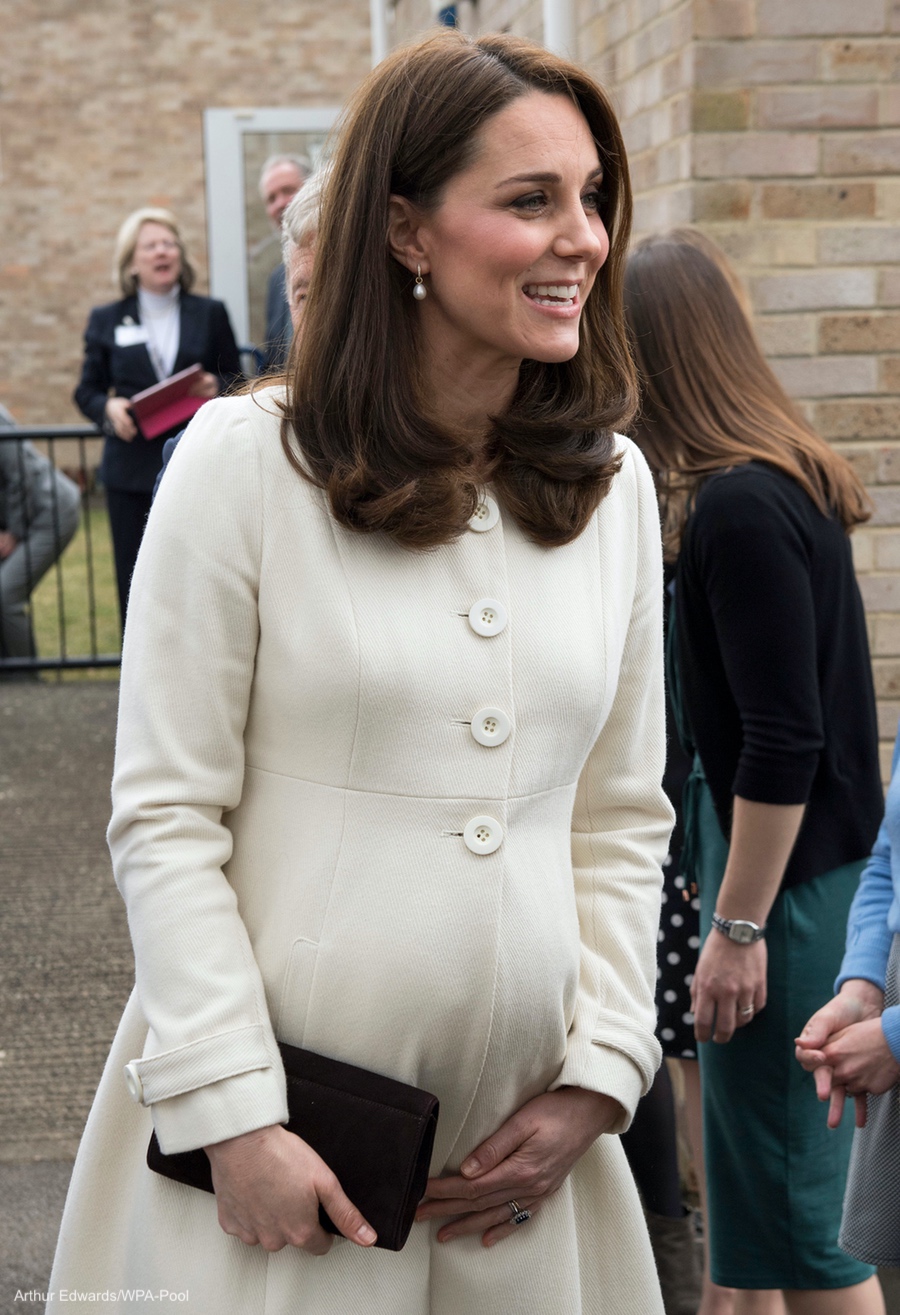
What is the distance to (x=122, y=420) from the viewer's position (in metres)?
7.52

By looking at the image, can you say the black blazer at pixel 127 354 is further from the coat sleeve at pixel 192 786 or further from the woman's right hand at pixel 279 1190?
the woman's right hand at pixel 279 1190

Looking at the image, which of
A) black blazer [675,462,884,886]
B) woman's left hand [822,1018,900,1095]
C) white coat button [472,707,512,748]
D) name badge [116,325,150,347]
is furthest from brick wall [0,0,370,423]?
white coat button [472,707,512,748]

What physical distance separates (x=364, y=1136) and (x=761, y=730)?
3.91 feet

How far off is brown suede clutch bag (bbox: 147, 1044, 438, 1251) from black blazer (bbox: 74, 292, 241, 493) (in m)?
6.32

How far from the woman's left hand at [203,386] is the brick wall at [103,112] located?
40.2ft

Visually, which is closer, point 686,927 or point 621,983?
point 621,983

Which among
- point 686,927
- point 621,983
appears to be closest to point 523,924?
point 621,983

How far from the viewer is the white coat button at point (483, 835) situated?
173 centimetres

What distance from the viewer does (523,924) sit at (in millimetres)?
1774

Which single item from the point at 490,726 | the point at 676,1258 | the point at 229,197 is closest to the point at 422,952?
the point at 490,726

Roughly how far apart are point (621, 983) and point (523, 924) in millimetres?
219

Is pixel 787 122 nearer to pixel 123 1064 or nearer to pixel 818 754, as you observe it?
pixel 818 754

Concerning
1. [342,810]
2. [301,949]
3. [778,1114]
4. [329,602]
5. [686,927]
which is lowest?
[778,1114]

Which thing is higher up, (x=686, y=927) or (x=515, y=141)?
(x=515, y=141)
